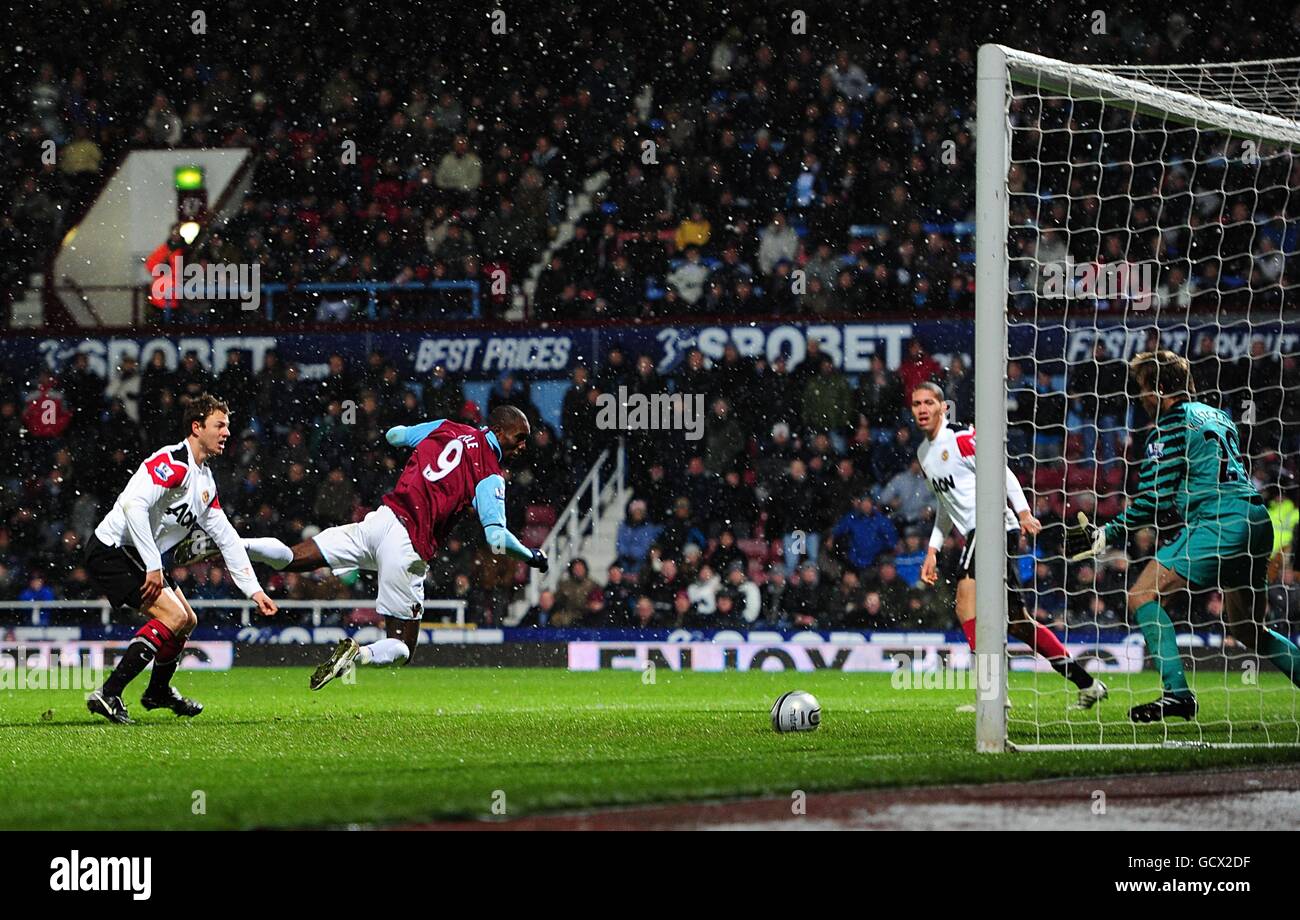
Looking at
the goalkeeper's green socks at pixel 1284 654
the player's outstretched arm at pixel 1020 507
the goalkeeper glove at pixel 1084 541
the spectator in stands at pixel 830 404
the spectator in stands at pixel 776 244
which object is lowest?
the goalkeeper's green socks at pixel 1284 654

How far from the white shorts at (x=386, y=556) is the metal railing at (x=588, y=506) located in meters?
7.91

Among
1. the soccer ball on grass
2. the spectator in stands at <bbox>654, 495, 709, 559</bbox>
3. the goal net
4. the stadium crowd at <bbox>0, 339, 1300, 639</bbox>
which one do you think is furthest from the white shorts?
the spectator in stands at <bbox>654, 495, 709, 559</bbox>

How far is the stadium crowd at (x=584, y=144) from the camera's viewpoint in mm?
19062

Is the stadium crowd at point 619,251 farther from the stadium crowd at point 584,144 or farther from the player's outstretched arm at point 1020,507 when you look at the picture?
the player's outstretched arm at point 1020,507

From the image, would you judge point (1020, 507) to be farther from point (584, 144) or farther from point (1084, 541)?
point (584, 144)

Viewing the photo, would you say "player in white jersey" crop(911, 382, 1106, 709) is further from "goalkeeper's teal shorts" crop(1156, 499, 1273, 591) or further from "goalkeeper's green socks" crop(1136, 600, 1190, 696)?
"goalkeeper's teal shorts" crop(1156, 499, 1273, 591)

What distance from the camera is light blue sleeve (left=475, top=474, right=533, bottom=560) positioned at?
9.81m

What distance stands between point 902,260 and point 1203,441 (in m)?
10.5

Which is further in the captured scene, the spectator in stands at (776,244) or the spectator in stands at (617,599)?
the spectator in stands at (776,244)

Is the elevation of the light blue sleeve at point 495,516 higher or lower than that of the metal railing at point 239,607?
higher

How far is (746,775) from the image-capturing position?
6.73m

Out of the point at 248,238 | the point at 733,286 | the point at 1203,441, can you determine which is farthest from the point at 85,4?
the point at 1203,441

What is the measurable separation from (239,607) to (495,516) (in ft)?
28.5

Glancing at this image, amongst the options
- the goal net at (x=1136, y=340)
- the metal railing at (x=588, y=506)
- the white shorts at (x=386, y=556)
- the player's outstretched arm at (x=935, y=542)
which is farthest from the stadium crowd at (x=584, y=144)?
the white shorts at (x=386, y=556)
